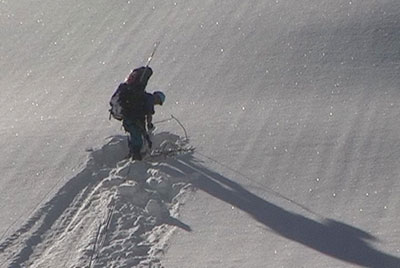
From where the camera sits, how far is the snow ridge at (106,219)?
6.29 meters

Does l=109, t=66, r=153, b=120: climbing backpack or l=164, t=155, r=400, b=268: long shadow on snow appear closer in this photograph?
l=164, t=155, r=400, b=268: long shadow on snow

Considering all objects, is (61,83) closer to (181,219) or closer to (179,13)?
(179,13)

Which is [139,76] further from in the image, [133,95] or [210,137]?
[210,137]

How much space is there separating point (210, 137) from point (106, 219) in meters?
1.48

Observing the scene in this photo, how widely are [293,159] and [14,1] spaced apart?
548 centimetres

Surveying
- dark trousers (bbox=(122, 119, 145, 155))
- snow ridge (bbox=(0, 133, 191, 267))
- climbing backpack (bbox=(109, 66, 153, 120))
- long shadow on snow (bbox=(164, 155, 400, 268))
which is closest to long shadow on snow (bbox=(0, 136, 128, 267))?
snow ridge (bbox=(0, 133, 191, 267))

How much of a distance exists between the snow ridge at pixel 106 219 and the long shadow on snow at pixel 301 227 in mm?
187

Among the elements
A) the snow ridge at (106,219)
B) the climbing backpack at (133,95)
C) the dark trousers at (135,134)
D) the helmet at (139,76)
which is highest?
the helmet at (139,76)

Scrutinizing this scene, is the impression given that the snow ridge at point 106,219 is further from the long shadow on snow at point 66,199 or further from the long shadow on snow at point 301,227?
the long shadow on snow at point 301,227

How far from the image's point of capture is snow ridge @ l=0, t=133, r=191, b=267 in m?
6.29

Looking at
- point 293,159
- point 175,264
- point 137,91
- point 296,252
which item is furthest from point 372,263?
point 137,91

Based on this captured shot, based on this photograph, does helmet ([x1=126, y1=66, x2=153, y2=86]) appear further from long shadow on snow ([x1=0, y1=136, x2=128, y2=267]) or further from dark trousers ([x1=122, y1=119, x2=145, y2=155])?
long shadow on snow ([x1=0, y1=136, x2=128, y2=267])

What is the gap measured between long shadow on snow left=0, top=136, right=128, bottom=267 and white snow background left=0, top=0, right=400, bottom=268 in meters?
0.02

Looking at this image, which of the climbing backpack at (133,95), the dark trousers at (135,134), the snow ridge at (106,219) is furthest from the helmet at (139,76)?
the snow ridge at (106,219)
